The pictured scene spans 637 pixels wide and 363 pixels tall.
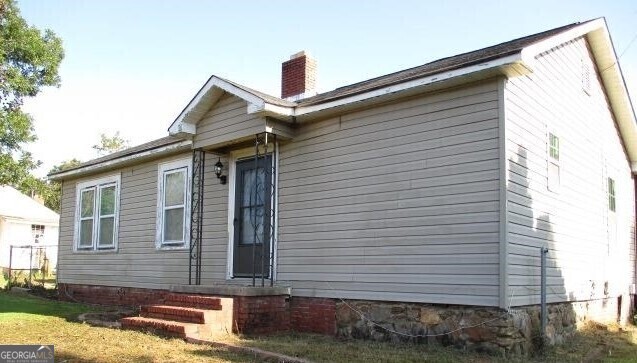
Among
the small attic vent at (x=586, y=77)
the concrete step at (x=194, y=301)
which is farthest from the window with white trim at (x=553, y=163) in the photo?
the concrete step at (x=194, y=301)

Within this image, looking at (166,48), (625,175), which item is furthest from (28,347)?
(625,175)

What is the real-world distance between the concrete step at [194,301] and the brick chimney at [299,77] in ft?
16.1

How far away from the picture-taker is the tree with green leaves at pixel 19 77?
1889cm

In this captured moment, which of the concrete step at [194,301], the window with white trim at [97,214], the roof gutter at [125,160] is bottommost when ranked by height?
the concrete step at [194,301]

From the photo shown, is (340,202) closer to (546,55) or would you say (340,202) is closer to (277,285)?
(277,285)

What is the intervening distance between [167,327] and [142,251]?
15.4ft

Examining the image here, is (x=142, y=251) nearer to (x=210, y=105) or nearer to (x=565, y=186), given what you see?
(x=210, y=105)

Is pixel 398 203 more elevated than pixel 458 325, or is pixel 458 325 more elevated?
pixel 398 203

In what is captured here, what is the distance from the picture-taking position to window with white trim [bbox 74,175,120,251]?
43.6 ft

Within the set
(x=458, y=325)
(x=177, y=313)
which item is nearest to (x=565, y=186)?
(x=458, y=325)

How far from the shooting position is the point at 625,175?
12.9m

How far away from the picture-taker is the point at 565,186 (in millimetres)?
8828

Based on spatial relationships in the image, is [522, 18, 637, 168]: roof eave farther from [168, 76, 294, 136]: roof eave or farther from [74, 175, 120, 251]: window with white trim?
[74, 175, 120, 251]: window with white trim

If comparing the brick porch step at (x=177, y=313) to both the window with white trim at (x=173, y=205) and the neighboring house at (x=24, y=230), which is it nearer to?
the window with white trim at (x=173, y=205)
